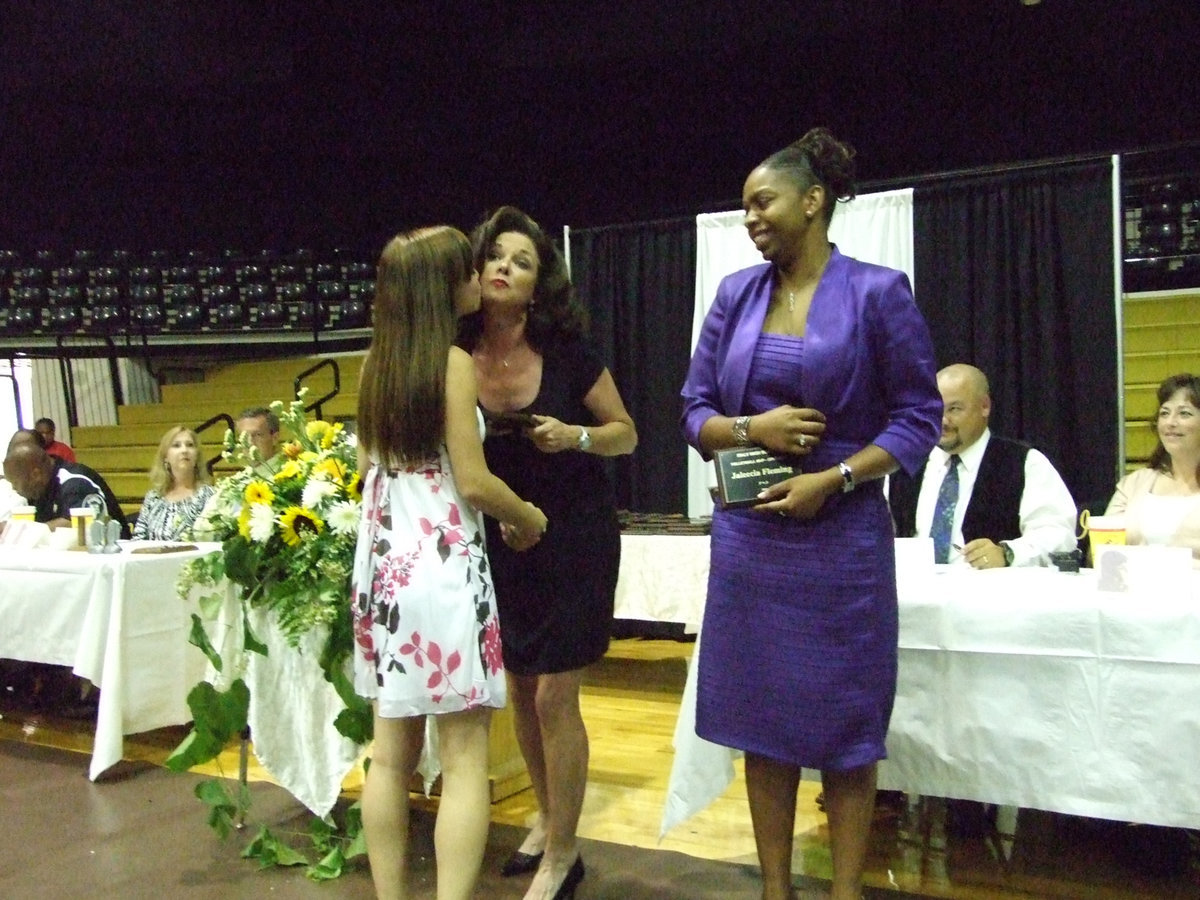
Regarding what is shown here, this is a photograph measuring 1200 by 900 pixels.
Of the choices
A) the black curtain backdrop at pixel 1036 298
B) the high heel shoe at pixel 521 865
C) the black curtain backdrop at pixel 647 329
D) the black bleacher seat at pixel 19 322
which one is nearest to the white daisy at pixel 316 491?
the high heel shoe at pixel 521 865

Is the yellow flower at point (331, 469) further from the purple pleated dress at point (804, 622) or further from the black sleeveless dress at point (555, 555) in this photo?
the purple pleated dress at point (804, 622)

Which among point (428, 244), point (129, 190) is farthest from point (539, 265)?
point (129, 190)

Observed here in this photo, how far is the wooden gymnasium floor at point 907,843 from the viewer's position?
2.32 m

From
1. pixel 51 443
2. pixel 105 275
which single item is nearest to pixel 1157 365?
pixel 51 443

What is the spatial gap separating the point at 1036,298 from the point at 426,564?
14.2 feet

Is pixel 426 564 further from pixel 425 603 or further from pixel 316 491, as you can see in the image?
pixel 316 491

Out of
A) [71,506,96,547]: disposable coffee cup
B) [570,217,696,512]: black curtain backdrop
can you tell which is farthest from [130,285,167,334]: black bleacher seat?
[71,506,96,547]: disposable coffee cup

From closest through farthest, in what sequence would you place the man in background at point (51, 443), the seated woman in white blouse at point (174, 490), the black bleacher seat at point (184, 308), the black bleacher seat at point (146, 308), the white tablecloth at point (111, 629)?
1. the white tablecloth at point (111, 629)
2. the seated woman in white blouse at point (174, 490)
3. the man in background at point (51, 443)
4. the black bleacher seat at point (146, 308)
5. the black bleacher seat at point (184, 308)

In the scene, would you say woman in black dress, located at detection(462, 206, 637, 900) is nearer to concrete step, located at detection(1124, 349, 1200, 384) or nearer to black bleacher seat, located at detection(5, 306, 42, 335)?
concrete step, located at detection(1124, 349, 1200, 384)

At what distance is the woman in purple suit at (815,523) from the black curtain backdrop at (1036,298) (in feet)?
11.6

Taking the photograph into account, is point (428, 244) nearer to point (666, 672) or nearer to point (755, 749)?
point (755, 749)

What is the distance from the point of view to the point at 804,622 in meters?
1.65

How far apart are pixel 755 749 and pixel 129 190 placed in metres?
11.1

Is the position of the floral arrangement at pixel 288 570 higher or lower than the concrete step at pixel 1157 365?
lower
